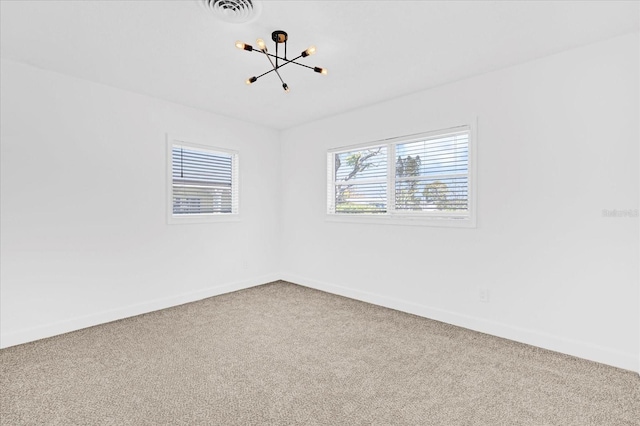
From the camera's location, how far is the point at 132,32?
2.35 meters

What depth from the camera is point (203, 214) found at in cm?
424

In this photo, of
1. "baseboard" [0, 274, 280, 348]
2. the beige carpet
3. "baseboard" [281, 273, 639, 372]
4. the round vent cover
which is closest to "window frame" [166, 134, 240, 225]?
"baseboard" [0, 274, 280, 348]

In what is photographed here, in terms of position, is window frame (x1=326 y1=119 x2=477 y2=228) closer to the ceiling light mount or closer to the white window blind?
the white window blind

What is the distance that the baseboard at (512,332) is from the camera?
2.41 metres

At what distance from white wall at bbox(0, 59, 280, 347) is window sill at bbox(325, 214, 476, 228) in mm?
1723

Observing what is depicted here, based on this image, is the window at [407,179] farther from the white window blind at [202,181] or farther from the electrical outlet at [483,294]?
the white window blind at [202,181]

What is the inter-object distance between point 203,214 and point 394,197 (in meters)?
2.54

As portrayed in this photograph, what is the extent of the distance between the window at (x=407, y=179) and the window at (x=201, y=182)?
1.47 metres

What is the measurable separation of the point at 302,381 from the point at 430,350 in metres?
1.17

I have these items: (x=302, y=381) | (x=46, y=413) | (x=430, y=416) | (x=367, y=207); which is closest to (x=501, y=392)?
(x=430, y=416)

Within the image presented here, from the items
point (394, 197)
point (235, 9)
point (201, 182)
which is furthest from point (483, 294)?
point (201, 182)

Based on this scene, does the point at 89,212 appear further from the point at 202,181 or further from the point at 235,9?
the point at 235,9

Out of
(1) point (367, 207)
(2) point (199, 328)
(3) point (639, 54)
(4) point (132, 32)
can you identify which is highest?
(4) point (132, 32)

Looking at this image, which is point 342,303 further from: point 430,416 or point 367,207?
point 430,416
